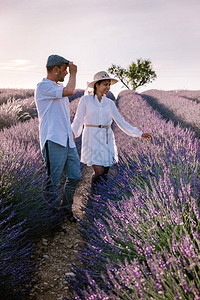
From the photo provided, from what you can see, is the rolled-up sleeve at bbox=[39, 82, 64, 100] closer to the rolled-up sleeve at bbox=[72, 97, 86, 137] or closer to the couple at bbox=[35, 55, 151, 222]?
the couple at bbox=[35, 55, 151, 222]

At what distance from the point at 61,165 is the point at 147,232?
1.48m

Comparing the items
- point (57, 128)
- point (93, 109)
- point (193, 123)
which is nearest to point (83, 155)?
point (93, 109)

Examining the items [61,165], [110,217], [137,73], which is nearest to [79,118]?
[61,165]

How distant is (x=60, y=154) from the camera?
3.21 m

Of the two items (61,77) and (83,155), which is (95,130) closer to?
(83,155)

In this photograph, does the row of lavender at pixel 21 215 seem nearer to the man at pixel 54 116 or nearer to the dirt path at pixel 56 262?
the dirt path at pixel 56 262

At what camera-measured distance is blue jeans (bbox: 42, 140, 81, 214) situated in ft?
10.4

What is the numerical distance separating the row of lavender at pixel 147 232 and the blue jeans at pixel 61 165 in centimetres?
36

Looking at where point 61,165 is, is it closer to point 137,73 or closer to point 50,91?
point 50,91

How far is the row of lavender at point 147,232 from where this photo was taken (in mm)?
1438

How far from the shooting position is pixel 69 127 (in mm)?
3309

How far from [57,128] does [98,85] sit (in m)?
0.90

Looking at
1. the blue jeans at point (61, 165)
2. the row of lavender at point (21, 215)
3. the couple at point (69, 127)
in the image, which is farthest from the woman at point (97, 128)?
the row of lavender at point (21, 215)

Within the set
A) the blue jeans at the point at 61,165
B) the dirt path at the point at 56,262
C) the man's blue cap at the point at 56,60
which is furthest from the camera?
the blue jeans at the point at 61,165
